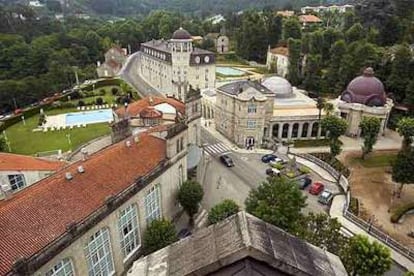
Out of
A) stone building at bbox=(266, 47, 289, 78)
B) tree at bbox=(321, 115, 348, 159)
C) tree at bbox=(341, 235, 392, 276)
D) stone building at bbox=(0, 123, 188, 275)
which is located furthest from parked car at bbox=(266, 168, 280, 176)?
stone building at bbox=(266, 47, 289, 78)

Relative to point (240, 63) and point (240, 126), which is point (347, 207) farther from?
point (240, 63)

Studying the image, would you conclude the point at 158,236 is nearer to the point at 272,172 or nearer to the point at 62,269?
the point at 62,269

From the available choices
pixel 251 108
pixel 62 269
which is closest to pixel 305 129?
pixel 251 108

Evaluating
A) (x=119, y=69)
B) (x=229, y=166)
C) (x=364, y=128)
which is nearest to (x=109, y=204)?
(x=229, y=166)

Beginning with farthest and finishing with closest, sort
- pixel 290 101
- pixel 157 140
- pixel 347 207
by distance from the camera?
pixel 290 101, pixel 347 207, pixel 157 140

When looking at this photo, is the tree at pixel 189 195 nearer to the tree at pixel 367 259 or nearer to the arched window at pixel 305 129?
the tree at pixel 367 259
